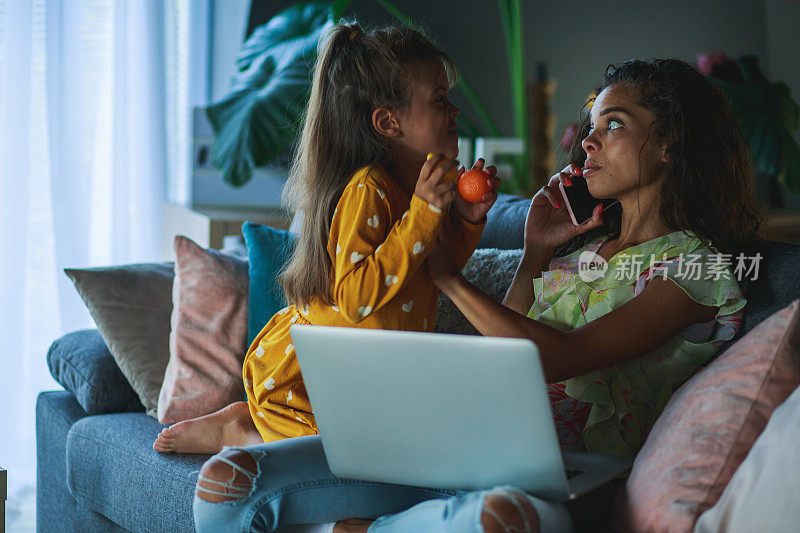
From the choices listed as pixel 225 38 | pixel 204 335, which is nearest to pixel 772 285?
pixel 204 335

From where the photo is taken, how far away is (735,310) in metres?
1.27

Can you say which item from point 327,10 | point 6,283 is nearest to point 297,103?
point 327,10

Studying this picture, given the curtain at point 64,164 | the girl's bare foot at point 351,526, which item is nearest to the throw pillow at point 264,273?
the girl's bare foot at point 351,526

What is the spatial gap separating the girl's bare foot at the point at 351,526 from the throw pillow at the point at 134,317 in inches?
31.8

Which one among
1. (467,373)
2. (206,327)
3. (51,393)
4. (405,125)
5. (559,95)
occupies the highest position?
(559,95)

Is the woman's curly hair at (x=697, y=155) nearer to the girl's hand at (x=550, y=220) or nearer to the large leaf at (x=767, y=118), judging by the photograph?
the girl's hand at (x=550, y=220)

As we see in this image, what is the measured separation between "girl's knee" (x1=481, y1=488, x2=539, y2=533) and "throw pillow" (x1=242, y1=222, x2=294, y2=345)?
970 mm

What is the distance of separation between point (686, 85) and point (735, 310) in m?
0.39

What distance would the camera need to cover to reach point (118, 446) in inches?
66.1

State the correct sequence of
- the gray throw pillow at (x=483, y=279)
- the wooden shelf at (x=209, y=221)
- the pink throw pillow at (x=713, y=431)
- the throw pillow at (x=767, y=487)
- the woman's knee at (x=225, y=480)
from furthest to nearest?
1. the wooden shelf at (x=209, y=221)
2. the gray throw pillow at (x=483, y=279)
3. the woman's knee at (x=225, y=480)
4. the pink throw pillow at (x=713, y=431)
5. the throw pillow at (x=767, y=487)

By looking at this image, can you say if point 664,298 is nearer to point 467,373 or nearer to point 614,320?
point 614,320

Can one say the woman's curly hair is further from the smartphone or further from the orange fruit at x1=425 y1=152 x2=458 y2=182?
A: the orange fruit at x1=425 y1=152 x2=458 y2=182

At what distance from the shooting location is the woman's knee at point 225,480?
1127 millimetres

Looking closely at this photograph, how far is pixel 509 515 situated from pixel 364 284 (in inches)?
17.7
